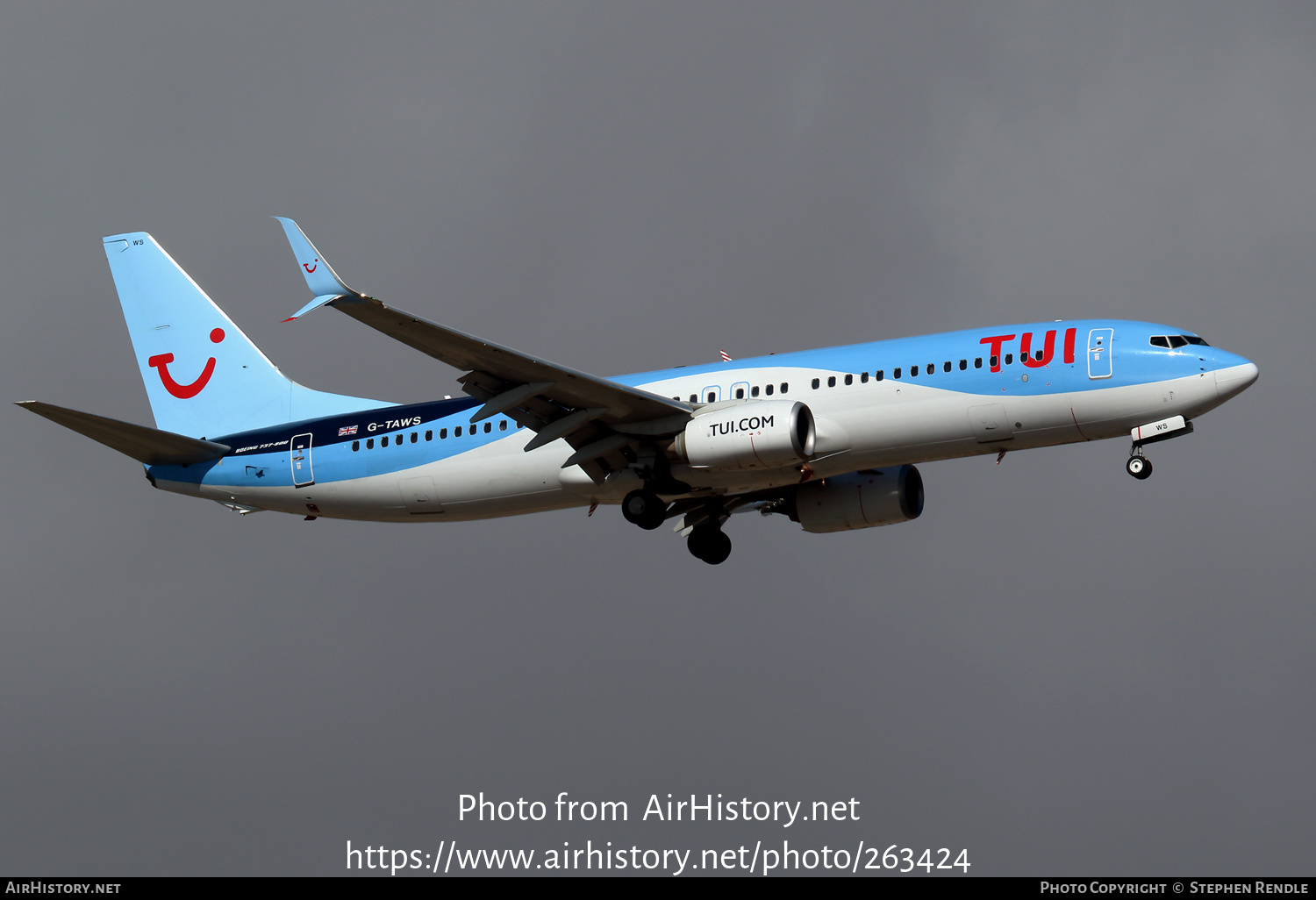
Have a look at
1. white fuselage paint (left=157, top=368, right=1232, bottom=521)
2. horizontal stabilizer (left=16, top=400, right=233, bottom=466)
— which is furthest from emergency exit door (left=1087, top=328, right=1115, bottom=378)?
horizontal stabilizer (left=16, top=400, right=233, bottom=466)

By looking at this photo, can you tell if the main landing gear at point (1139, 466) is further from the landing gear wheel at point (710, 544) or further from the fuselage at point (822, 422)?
the landing gear wheel at point (710, 544)

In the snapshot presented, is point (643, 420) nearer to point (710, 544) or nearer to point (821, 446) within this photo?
point (821, 446)

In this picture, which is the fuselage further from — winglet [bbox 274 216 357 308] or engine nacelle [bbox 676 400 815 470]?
winglet [bbox 274 216 357 308]

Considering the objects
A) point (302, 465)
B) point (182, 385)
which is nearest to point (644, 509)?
point (302, 465)

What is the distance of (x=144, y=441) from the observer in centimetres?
4206

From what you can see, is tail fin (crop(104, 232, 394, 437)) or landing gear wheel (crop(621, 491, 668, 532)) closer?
landing gear wheel (crop(621, 491, 668, 532))

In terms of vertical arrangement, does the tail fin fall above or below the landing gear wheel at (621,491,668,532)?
above

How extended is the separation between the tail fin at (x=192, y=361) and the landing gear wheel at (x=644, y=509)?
8.26 metres

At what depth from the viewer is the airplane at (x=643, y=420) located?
3588 centimetres

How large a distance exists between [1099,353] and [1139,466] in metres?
2.73

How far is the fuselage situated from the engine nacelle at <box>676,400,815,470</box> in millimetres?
797

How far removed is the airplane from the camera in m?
35.9

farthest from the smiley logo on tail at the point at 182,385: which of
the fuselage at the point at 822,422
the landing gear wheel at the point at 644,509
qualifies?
the landing gear wheel at the point at 644,509

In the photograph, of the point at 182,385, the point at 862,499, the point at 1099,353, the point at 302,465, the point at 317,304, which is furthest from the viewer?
the point at 182,385
